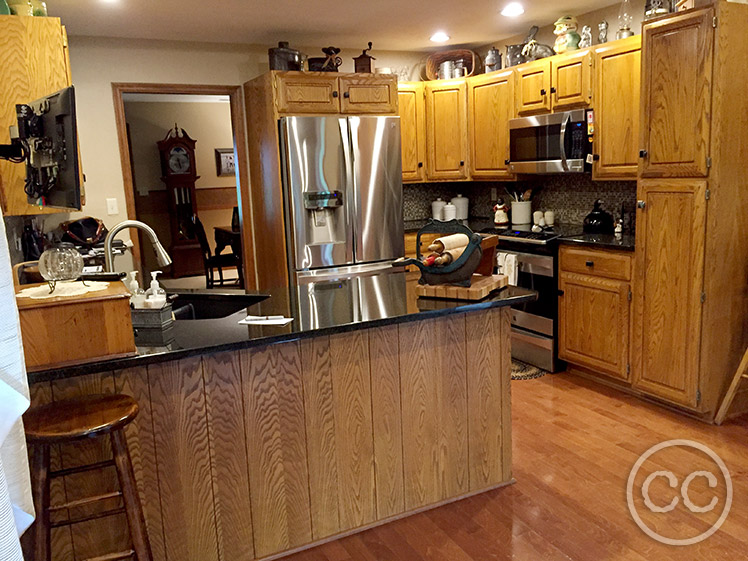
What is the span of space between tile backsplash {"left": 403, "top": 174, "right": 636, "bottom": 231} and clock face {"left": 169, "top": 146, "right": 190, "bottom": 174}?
4.05m

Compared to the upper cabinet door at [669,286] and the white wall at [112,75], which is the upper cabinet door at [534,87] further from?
the white wall at [112,75]

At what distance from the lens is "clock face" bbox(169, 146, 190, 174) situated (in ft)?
27.4

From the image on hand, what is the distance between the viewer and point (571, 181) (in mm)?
4699

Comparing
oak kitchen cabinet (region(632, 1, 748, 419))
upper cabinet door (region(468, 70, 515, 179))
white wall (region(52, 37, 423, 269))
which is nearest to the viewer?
oak kitchen cabinet (region(632, 1, 748, 419))

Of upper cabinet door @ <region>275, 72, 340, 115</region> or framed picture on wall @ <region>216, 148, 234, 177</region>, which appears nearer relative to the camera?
upper cabinet door @ <region>275, 72, 340, 115</region>

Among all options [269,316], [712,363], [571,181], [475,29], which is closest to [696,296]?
[712,363]

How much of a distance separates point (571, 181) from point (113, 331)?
3.75 m

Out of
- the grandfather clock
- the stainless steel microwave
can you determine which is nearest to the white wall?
the stainless steel microwave

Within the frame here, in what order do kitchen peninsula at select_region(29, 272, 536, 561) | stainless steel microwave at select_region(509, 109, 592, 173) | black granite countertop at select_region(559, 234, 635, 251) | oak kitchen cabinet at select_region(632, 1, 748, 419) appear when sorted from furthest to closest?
stainless steel microwave at select_region(509, 109, 592, 173) → black granite countertop at select_region(559, 234, 635, 251) → oak kitchen cabinet at select_region(632, 1, 748, 419) → kitchen peninsula at select_region(29, 272, 536, 561)

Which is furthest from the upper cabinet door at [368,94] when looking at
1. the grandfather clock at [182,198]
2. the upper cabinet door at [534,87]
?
the grandfather clock at [182,198]

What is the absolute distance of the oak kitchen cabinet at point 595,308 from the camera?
3.69 metres

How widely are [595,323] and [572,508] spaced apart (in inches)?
62.1

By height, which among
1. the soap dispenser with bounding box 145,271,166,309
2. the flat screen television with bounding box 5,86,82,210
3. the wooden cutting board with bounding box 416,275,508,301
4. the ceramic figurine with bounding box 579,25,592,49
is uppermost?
the ceramic figurine with bounding box 579,25,592,49

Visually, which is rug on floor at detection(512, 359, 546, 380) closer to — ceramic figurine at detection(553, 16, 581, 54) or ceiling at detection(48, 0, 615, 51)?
ceramic figurine at detection(553, 16, 581, 54)
